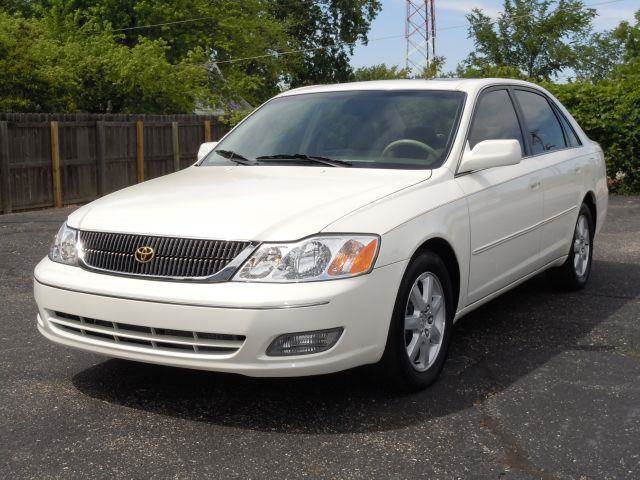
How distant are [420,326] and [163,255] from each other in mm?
1375

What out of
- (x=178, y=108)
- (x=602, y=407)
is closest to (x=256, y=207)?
(x=602, y=407)

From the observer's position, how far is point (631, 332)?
5961mm

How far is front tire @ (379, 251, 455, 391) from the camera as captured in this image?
4.35m

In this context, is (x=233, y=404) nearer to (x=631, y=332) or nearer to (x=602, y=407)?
(x=602, y=407)

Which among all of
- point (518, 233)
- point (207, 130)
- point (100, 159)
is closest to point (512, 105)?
point (518, 233)

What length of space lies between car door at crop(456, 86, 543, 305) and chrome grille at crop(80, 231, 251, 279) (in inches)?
64.9

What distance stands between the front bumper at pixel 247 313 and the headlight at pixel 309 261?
42 millimetres

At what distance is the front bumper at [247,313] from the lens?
3.91 meters

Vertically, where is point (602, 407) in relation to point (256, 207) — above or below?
below

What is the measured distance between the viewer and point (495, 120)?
19.2ft

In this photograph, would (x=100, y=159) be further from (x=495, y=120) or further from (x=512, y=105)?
(x=495, y=120)

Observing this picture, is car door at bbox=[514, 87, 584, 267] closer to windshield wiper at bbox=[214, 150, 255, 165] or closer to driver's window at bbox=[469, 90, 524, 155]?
driver's window at bbox=[469, 90, 524, 155]

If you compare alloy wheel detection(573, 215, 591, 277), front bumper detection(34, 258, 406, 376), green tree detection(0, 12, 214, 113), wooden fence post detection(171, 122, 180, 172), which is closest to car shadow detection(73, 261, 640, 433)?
front bumper detection(34, 258, 406, 376)

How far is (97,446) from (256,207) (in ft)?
4.30
